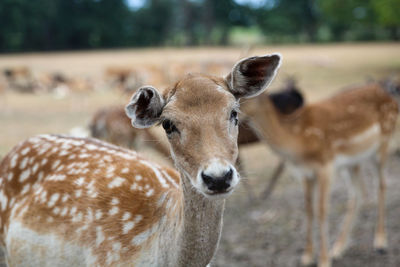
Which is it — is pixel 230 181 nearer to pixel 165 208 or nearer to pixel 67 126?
pixel 165 208

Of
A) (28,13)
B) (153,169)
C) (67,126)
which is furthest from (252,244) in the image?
(28,13)

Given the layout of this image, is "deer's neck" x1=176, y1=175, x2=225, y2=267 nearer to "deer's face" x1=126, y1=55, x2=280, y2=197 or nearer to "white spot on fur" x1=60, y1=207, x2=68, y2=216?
"deer's face" x1=126, y1=55, x2=280, y2=197

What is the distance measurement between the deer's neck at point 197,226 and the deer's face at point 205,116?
0.46 ft

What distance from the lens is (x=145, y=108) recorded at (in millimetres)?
2188

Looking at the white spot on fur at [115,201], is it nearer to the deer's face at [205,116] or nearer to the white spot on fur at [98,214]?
the white spot on fur at [98,214]

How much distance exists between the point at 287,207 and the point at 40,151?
3757 millimetres

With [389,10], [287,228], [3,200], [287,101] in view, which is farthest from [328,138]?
[389,10]

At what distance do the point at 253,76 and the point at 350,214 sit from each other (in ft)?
10.4

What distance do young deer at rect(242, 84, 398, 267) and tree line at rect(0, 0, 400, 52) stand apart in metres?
33.4

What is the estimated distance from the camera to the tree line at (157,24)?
38250mm

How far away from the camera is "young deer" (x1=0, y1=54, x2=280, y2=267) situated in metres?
2.02

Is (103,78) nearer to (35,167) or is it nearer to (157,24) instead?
(35,167)

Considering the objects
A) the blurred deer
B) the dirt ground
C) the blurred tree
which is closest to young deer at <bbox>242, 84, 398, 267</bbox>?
the dirt ground

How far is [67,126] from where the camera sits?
11.4m
